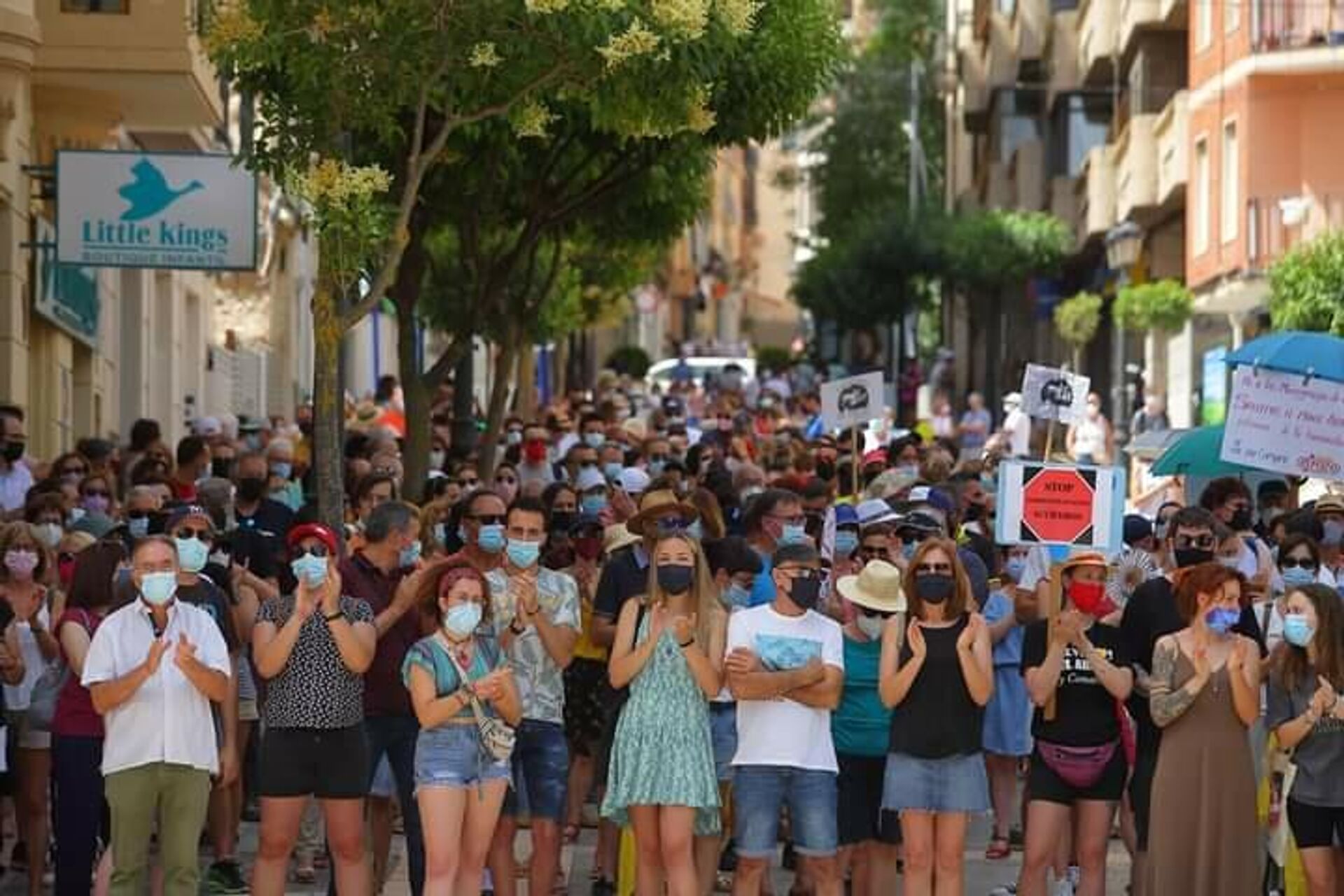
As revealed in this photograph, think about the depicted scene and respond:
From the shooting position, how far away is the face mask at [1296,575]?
13410mm

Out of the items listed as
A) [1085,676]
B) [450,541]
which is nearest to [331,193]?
[450,541]

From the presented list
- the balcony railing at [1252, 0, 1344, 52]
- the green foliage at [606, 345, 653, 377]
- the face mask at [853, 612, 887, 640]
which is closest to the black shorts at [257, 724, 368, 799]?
the face mask at [853, 612, 887, 640]

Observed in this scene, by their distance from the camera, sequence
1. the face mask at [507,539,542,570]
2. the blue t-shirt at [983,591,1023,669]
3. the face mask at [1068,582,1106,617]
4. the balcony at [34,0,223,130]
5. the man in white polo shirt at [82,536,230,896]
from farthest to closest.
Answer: the balcony at [34,0,223,130] → the blue t-shirt at [983,591,1023,669] → the face mask at [507,539,542,570] → the face mask at [1068,582,1106,617] → the man in white polo shirt at [82,536,230,896]

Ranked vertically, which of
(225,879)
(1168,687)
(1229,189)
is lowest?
(225,879)

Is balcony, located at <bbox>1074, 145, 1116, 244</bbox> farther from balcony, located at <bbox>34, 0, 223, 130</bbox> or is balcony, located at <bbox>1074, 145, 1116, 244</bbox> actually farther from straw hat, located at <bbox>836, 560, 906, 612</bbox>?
straw hat, located at <bbox>836, 560, 906, 612</bbox>

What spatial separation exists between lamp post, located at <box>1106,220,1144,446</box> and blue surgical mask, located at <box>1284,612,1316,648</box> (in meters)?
24.9

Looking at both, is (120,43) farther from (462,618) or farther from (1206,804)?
(1206,804)

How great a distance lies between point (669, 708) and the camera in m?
12.4

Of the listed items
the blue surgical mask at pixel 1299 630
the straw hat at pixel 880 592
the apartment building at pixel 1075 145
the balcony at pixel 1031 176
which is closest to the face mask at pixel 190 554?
the straw hat at pixel 880 592

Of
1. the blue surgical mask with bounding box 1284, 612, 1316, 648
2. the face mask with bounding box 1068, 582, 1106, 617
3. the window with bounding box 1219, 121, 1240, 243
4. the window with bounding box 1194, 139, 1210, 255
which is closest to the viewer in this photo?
the blue surgical mask with bounding box 1284, 612, 1316, 648

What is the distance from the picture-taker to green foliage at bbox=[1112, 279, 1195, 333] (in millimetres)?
39062

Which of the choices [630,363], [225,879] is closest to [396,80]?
[225,879]

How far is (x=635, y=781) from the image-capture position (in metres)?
12.3

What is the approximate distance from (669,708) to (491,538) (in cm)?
129
